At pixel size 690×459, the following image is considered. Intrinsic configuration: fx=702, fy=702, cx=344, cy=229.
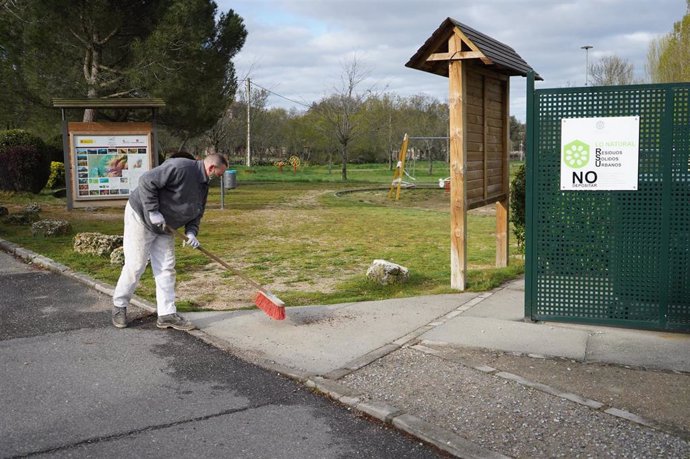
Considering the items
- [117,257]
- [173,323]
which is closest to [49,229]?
[117,257]

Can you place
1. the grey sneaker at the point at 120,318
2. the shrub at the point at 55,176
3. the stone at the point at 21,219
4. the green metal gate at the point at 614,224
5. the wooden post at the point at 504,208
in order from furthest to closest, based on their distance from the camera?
the shrub at the point at 55,176
the stone at the point at 21,219
the wooden post at the point at 504,208
the grey sneaker at the point at 120,318
the green metal gate at the point at 614,224

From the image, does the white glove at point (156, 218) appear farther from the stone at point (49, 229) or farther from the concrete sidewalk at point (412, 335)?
the stone at point (49, 229)

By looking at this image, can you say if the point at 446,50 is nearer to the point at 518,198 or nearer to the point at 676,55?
the point at 518,198

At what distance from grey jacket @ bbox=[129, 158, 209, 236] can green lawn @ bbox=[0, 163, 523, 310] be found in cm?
133

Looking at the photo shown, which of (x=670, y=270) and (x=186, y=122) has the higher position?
(x=186, y=122)

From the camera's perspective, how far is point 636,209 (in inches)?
245

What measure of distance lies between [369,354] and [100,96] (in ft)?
67.2

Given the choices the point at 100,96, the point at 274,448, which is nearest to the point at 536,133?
the point at 274,448

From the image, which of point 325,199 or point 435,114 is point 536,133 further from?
point 435,114

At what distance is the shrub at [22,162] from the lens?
71.4ft

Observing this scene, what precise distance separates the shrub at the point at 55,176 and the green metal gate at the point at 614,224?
67.6 ft

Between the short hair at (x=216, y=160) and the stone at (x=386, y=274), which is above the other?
the short hair at (x=216, y=160)

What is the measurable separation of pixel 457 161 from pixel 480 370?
340 centimetres

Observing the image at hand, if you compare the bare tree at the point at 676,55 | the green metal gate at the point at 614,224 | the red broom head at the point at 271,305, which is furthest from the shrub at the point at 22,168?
the bare tree at the point at 676,55
